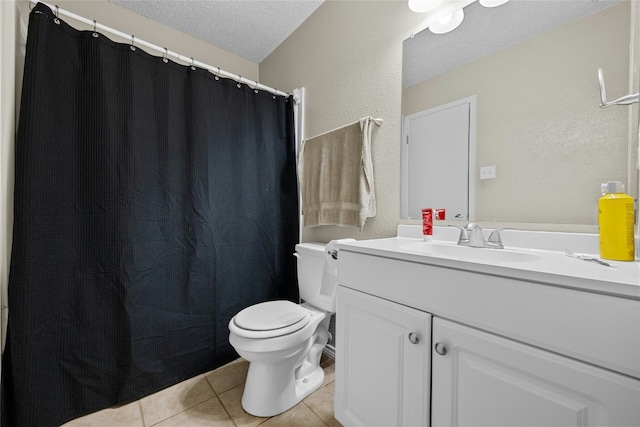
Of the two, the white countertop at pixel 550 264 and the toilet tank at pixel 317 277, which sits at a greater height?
the white countertop at pixel 550 264

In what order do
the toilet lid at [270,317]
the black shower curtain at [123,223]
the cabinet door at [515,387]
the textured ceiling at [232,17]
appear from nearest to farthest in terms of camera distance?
the cabinet door at [515,387] → the black shower curtain at [123,223] → the toilet lid at [270,317] → the textured ceiling at [232,17]

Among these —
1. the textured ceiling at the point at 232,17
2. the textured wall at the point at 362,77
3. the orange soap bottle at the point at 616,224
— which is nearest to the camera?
the orange soap bottle at the point at 616,224

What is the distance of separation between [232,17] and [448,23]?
1.38 meters

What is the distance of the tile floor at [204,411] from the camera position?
1146 millimetres

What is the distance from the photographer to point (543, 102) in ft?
2.90

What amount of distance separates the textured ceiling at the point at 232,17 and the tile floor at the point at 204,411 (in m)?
2.25

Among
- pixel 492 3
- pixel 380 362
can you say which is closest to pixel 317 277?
pixel 380 362

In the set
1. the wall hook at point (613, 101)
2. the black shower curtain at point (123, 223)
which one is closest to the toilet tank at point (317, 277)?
the black shower curtain at point (123, 223)

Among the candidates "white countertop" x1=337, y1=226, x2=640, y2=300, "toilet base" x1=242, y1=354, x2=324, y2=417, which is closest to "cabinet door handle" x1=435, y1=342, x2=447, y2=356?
"white countertop" x1=337, y1=226, x2=640, y2=300

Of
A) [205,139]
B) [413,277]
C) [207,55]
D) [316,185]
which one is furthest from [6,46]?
[413,277]

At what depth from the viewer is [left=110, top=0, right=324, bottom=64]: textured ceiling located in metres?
1.63

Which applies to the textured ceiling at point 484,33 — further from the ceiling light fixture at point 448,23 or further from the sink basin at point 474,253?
the sink basin at point 474,253

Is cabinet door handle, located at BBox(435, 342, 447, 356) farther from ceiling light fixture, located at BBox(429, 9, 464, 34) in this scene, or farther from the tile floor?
ceiling light fixture, located at BBox(429, 9, 464, 34)

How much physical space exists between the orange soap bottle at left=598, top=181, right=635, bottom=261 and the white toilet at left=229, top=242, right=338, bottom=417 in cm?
83
